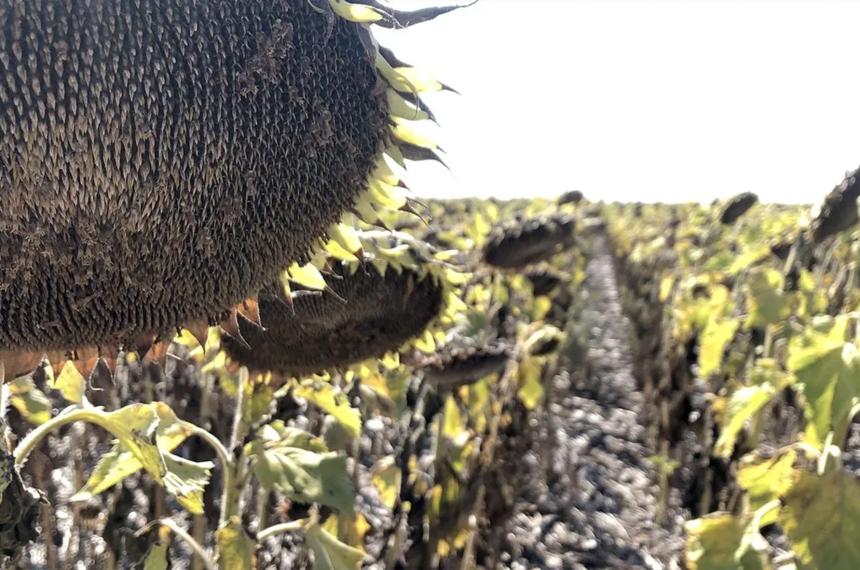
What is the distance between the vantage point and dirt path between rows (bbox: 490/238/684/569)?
16.5 ft

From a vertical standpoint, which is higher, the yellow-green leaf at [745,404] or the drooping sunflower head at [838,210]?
the drooping sunflower head at [838,210]

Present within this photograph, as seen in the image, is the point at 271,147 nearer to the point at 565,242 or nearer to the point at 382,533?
the point at 382,533

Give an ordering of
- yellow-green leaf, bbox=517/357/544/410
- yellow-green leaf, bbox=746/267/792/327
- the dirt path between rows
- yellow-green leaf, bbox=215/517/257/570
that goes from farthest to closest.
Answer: the dirt path between rows < yellow-green leaf, bbox=517/357/544/410 < yellow-green leaf, bbox=746/267/792/327 < yellow-green leaf, bbox=215/517/257/570

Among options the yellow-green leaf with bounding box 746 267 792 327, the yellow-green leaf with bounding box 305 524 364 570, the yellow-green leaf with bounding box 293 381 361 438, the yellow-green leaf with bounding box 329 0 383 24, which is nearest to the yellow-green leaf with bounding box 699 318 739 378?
the yellow-green leaf with bounding box 746 267 792 327

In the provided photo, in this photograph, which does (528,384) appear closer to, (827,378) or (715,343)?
(715,343)

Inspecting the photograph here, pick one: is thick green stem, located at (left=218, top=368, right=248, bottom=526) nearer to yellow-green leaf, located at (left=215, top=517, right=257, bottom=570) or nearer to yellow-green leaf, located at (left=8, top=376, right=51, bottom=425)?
yellow-green leaf, located at (left=215, top=517, right=257, bottom=570)

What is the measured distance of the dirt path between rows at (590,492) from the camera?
16.5 feet

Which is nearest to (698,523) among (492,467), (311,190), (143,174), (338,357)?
(338,357)

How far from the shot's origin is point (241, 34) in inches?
47.0

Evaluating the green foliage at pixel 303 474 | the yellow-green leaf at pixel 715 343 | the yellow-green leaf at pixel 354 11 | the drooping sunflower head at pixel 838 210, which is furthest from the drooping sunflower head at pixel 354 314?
the yellow-green leaf at pixel 715 343

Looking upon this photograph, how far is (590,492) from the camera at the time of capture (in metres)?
6.11

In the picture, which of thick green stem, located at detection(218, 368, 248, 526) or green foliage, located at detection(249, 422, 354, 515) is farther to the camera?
thick green stem, located at detection(218, 368, 248, 526)

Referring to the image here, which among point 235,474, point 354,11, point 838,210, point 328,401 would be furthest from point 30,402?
point 838,210

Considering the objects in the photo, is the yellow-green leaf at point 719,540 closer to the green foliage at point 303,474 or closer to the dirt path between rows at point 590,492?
the green foliage at point 303,474
